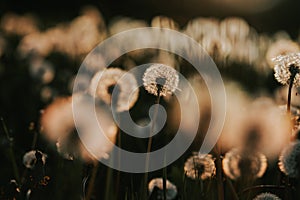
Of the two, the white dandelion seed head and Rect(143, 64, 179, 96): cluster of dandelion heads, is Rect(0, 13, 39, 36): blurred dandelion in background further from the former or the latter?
Rect(143, 64, 179, 96): cluster of dandelion heads

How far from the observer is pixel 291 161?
4.44ft

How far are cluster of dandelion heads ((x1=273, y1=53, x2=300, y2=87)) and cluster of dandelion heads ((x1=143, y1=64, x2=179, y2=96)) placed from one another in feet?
0.91

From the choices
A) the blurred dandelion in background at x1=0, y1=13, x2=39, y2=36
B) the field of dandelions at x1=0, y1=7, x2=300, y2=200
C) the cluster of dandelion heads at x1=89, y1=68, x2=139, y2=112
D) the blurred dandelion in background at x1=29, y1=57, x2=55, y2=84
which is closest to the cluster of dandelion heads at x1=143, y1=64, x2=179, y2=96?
the field of dandelions at x1=0, y1=7, x2=300, y2=200

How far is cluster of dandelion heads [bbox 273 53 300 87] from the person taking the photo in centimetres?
154

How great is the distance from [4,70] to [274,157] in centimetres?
280

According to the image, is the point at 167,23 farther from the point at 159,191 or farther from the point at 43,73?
the point at 159,191

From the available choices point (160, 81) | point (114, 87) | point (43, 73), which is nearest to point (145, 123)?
point (114, 87)

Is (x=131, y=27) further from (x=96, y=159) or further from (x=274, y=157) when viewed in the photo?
(x=96, y=159)

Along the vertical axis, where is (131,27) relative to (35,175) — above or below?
above

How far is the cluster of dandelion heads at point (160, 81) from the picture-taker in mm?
1598

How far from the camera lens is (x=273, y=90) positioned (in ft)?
11.7

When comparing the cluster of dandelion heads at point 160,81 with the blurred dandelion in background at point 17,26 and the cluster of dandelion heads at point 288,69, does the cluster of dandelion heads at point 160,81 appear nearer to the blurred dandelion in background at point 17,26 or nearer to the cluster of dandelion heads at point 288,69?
the cluster of dandelion heads at point 288,69

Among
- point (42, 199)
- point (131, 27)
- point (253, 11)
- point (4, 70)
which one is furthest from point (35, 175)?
point (253, 11)

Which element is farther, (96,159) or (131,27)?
(131,27)
